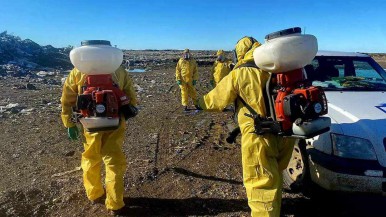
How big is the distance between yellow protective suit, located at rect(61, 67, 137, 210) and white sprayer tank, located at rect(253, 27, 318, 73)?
5.96 feet

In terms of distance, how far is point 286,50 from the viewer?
9.84 feet

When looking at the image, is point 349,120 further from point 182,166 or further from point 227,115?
point 227,115

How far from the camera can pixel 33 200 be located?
177 inches

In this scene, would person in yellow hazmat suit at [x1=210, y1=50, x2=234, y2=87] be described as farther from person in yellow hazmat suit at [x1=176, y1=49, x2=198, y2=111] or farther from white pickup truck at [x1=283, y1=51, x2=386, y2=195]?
white pickup truck at [x1=283, y1=51, x2=386, y2=195]

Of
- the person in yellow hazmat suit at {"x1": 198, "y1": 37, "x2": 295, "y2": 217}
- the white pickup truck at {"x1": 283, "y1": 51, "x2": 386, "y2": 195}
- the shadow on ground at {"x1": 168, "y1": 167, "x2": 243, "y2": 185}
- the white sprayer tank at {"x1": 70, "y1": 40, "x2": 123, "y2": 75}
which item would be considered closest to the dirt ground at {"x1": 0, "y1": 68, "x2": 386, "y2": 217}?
the shadow on ground at {"x1": 168, "y1": 167, "x2": 243, "y2": 185}

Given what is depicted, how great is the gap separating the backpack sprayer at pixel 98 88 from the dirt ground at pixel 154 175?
1160mm

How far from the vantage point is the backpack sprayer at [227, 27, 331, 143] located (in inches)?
117

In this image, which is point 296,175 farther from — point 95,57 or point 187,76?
point 187,76

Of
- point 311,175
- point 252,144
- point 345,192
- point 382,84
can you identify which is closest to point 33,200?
point 252,144

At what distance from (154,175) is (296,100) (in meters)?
2.71

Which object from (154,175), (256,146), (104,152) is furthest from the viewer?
(154,175)

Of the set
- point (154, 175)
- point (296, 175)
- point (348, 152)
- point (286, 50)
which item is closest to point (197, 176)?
point (154, 175)

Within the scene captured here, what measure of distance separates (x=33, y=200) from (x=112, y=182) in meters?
1.26

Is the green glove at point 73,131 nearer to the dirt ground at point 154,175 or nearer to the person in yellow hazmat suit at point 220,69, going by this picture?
the dirt ground at point 154,175
